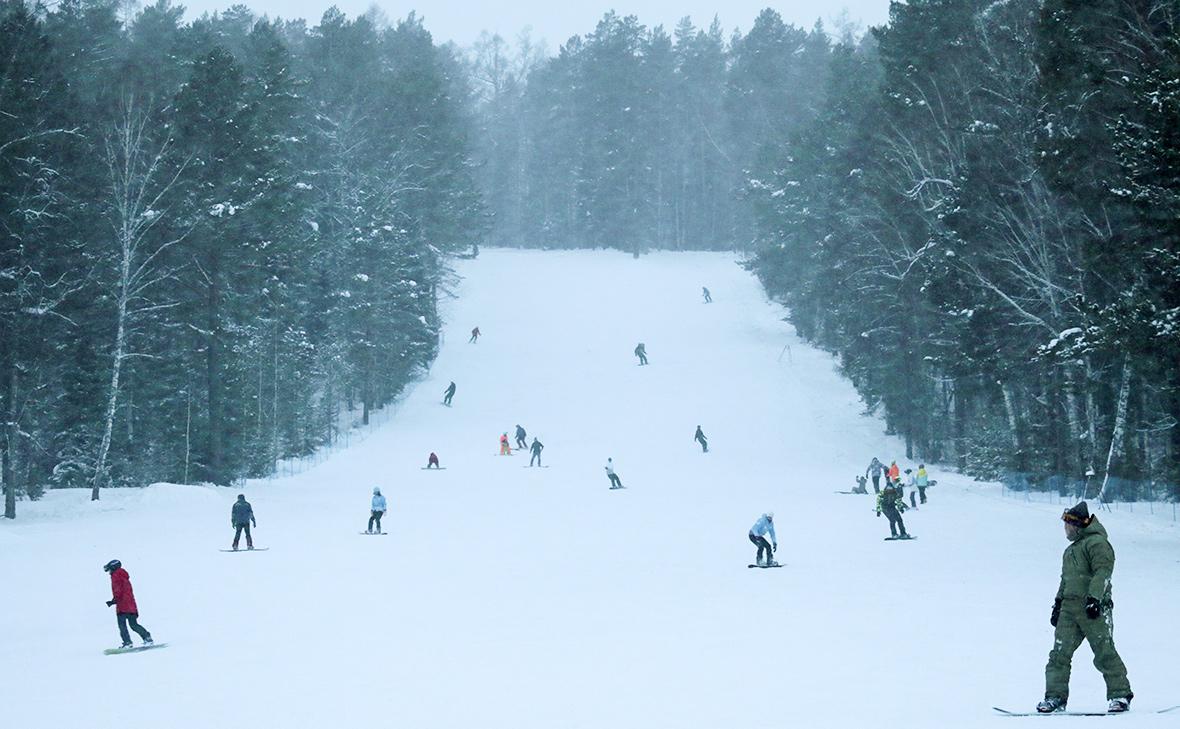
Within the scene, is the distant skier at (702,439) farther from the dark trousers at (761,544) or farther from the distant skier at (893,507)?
the dark trousers at (761,544)

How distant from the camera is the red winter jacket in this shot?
15.0 metres

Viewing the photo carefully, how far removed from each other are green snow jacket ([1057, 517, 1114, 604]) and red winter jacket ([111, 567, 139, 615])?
1183 centimetres

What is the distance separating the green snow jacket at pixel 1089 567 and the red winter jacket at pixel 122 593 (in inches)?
466

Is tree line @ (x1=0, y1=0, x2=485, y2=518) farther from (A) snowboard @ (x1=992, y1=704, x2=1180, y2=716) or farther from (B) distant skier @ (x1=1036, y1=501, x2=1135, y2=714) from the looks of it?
(B) distant skier @ (x1=1036, y1=501, x2=1135, y2=714)

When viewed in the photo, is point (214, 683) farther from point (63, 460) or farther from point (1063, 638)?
point (63, 460)

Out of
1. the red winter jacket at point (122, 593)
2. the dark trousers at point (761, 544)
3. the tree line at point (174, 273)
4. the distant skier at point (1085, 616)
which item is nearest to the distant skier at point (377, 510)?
the tree line at point (174, 273)

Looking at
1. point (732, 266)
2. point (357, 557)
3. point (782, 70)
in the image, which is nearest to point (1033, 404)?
point (357, 557)

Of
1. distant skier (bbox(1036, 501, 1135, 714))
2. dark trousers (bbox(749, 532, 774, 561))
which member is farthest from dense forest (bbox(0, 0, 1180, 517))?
distant skier (bbox(1036, 501, 1135, 714))

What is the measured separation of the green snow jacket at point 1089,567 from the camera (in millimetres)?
8391

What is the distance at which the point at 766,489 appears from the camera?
3500cm

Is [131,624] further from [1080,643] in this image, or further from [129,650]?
[1080,643]

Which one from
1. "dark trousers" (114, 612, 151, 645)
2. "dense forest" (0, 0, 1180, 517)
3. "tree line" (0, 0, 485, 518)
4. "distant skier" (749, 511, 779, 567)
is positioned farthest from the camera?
"tree line" (0, 0, 485, 518)

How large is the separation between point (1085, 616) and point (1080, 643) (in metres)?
0.23

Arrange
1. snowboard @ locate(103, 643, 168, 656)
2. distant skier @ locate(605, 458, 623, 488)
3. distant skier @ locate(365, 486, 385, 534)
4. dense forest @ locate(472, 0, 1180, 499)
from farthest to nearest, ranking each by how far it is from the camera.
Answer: distant skier @ locate(605, 458, 623, 488), distant skier @ locate(365, 486, 385, 534), dense forest @ locate(472, 0, 1180, 499), snowboard @ locate(103, 643, 168, 656)
